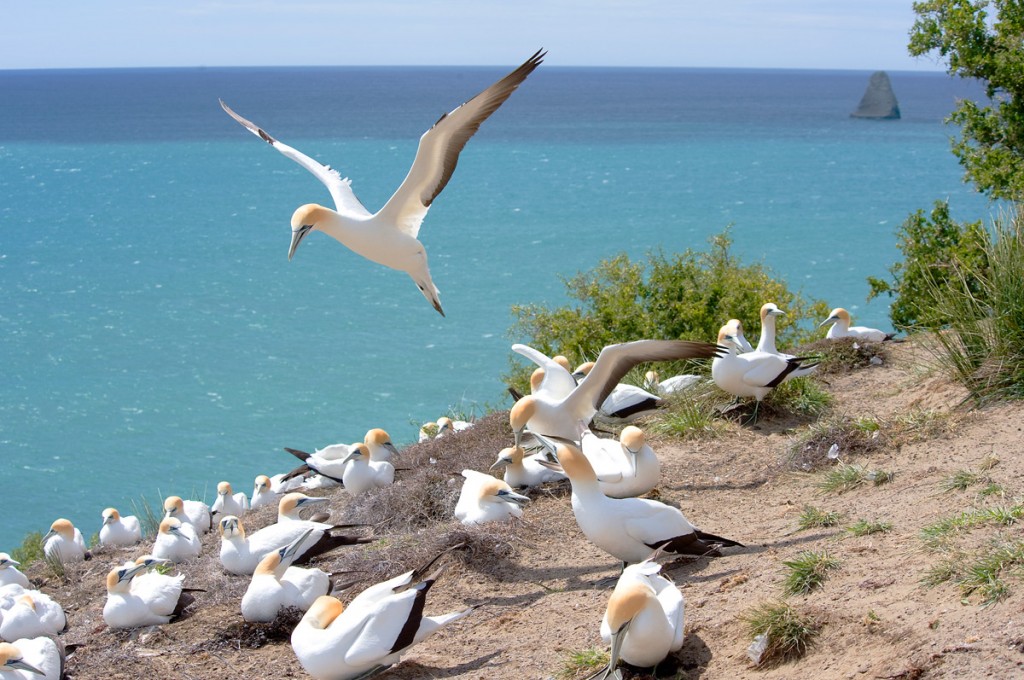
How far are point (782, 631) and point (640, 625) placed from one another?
0.65m

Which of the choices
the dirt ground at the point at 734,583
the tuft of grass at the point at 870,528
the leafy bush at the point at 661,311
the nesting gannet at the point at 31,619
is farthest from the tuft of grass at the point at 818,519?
the leafy bush at the point at 661,311

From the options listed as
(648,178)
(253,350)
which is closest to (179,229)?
(253,350)

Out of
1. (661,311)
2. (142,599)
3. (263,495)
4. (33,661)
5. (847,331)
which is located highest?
(847,331)

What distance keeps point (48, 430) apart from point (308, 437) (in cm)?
828

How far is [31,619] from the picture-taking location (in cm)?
844

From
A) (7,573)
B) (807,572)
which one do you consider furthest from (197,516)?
(807,572)

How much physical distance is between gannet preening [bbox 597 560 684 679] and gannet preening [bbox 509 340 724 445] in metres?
2.77

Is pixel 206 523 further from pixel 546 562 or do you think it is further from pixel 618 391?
pixel 546 562

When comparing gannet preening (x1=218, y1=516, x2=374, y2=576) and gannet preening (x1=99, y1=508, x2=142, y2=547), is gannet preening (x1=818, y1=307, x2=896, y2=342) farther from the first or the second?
gannet preening (x1=99, y1=508, x2=142, y2=547)

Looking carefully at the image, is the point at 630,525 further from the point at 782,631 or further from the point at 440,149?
the point at 440,149

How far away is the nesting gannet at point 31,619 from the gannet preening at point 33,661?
1589 millimetres

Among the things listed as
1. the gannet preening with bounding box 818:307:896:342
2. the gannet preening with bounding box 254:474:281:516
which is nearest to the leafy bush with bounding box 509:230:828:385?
the gannet preening with bounding box 818:307:896:342

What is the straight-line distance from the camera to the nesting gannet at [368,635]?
552 centimetres

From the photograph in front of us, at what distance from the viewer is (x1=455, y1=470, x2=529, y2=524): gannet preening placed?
302 inches
